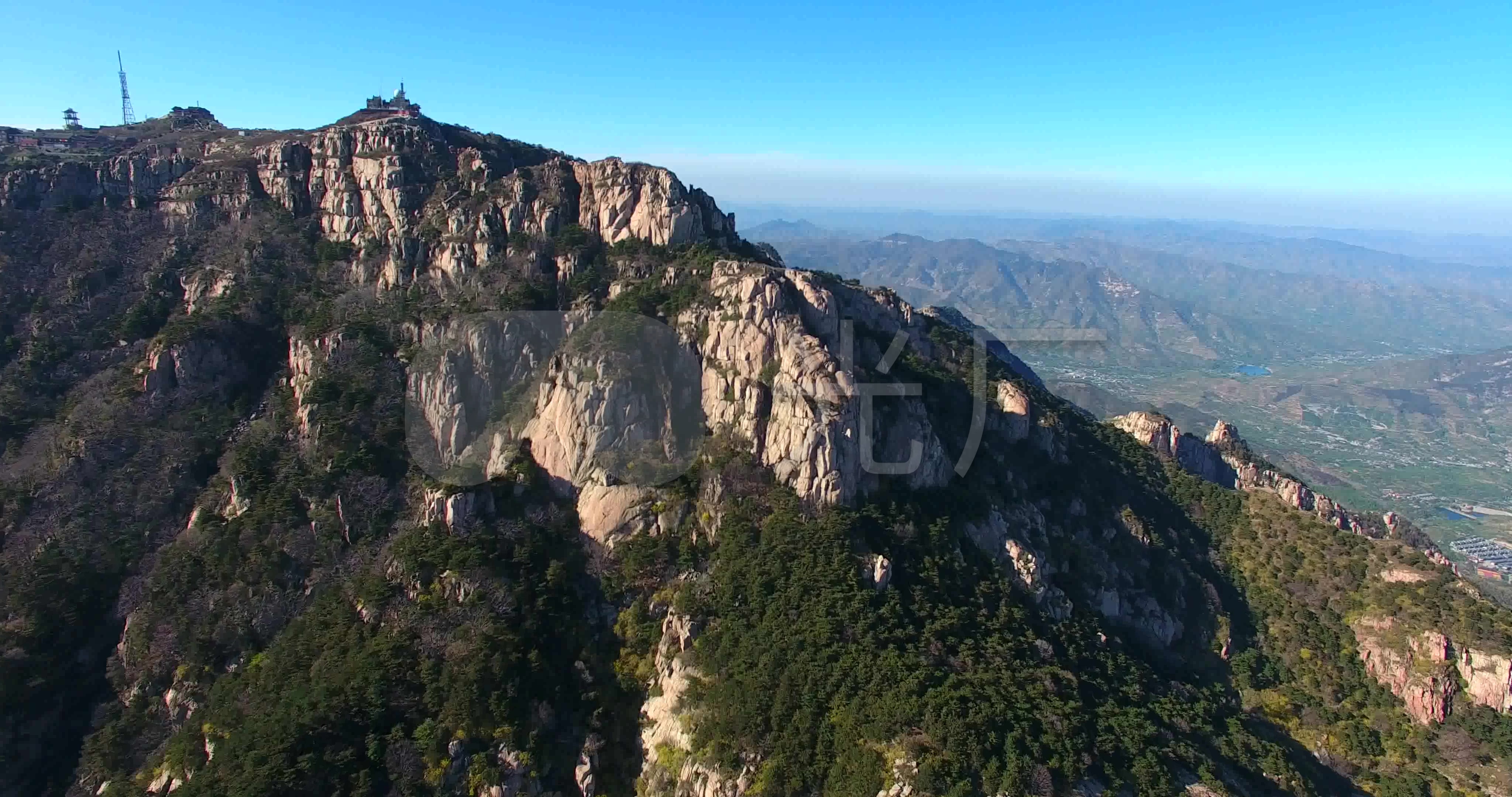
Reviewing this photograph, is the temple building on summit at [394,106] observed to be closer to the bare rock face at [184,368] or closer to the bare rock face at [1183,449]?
the bare rock face at [184,368]

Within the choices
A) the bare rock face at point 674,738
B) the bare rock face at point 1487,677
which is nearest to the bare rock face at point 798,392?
the bare rock face at point 674,738

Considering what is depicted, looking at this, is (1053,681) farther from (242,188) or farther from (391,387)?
(242,188)

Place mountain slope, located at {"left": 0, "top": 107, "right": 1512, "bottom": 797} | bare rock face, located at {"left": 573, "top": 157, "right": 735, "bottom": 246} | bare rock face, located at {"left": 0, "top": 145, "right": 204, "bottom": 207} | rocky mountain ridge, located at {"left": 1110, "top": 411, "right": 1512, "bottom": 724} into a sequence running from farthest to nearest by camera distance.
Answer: bare rock face, located at {"left": 0, "top": 145, "right": 204, "bottom": 207} → bare rock face, located at {"left": 573, "top": 157, "right": 735, "bottom": 246} → rocky mountain ridge, located at {"left": 1110, "top": 411, "right": 1512, "bottom": 724} → mountain slope, located at {"left": 0, "top": 107, "right": 1512, "bottom": 797}

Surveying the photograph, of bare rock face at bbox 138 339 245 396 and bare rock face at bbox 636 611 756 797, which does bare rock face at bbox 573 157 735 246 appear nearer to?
bare rock face at bbox 138 339 245 396

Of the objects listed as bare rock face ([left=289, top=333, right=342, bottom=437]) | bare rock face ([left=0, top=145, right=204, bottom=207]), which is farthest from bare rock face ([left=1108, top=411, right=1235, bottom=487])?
bare rock face ([left=0, top=145, right=204, bottom=207])

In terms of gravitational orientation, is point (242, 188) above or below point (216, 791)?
above

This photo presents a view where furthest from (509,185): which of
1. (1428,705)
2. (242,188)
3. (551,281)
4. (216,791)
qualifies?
(1428,705)

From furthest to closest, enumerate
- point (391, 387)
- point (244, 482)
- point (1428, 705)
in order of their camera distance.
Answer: point (391, 387)
point (244, 482)
point (1428, 705)
